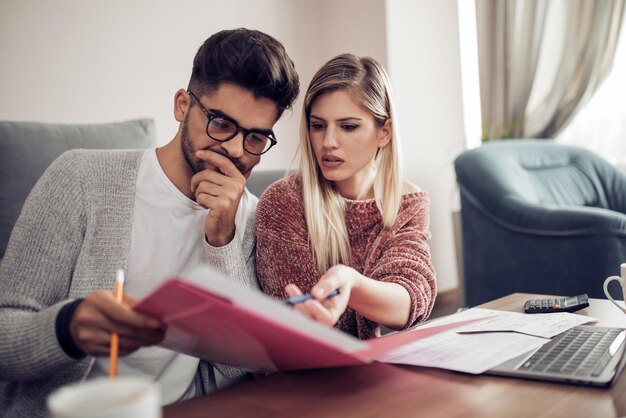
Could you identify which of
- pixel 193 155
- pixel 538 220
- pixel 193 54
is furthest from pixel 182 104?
pixel 538 220

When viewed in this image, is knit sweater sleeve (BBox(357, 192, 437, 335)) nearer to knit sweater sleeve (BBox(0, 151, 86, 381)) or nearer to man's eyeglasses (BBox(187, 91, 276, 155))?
man's eyeglasses (BBox(187, 91, 276, 155))

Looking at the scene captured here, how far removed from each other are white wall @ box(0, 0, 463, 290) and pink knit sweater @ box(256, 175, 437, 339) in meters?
0.37

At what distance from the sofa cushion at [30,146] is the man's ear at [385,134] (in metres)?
0.63

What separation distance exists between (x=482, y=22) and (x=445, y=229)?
1313 mm

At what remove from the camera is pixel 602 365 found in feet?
2.53

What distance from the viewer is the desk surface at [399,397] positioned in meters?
0.67

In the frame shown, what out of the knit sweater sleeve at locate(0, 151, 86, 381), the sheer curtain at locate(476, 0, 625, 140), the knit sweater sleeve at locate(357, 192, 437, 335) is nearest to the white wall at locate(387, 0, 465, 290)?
the sheer curtain at locate(476, 0, 625, 140)

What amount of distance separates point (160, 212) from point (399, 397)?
0.67 meters

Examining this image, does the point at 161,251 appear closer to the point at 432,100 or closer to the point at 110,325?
the point at 110,325

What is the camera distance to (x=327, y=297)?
0.86 m

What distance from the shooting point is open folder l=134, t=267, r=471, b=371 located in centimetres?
49

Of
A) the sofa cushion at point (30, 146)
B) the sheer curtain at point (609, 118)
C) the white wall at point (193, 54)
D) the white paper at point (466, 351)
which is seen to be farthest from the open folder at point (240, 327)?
the sheer curtain at point (609, 118)

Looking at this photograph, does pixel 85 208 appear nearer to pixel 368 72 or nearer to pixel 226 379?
pixel 226 379

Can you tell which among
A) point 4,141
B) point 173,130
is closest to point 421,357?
point 4,141
